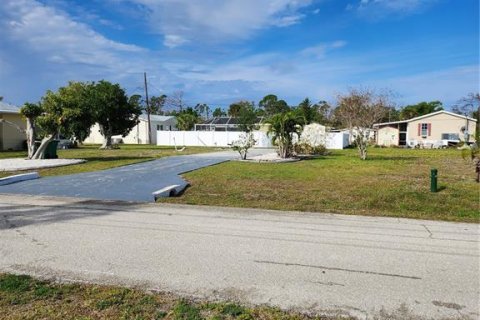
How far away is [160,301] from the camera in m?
3.85

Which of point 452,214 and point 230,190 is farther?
point 230,190

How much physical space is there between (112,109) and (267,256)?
108 ft

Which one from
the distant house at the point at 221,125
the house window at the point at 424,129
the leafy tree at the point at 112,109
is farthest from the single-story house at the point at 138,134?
the house window at the point at 424,129

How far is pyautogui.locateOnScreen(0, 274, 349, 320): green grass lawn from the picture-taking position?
3541mm

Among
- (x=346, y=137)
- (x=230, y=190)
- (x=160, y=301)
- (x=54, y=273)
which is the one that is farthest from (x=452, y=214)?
(x=346, y=137)

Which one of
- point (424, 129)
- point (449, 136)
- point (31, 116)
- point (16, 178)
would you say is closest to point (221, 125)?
point (424, 129)

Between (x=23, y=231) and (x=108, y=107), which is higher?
(x=108, y=107)

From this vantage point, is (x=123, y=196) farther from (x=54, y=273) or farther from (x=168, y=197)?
(x=54, y=273)

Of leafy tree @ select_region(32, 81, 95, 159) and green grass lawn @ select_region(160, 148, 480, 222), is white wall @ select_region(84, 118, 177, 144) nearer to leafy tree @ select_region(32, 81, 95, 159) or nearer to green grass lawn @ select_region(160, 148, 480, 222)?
leafy tree @ select_region(32, 81, 95, 159)

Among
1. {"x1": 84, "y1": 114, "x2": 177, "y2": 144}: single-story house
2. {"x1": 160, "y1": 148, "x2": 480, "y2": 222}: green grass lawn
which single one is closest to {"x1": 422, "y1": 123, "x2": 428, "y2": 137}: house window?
{"x1": 84, "y1": 114, "x2": 177, "y2": 144}: single-story house

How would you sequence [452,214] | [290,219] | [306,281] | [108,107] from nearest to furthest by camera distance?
[306,281], [290,219], [452,214], [108,107]

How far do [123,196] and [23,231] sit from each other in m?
3.75

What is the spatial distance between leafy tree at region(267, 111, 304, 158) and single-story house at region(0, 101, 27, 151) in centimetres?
1893

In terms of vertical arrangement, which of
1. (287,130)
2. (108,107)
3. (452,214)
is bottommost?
(452,214)
